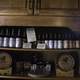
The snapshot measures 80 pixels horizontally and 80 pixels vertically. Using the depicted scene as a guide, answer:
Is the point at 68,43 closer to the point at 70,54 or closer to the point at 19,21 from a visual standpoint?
the point at 70,54

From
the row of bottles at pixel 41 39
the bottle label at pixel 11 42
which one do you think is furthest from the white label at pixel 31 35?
the bottle label at pixel 11 42

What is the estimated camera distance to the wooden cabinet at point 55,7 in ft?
6.29

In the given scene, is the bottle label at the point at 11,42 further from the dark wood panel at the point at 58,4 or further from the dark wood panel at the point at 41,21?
the dark wood panel at the point at 58,4

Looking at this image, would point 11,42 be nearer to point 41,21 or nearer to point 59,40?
point 41,21

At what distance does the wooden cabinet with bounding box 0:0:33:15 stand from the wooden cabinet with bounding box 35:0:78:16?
85 millimetres

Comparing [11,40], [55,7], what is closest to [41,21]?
[55,7]

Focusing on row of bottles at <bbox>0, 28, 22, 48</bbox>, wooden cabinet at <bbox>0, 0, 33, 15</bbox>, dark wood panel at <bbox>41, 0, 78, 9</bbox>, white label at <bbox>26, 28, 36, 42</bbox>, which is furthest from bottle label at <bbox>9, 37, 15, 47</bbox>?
dark wood panel at <bbox>41, 0, 78, 9</bbox>

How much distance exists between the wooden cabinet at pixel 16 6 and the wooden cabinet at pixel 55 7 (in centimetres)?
8

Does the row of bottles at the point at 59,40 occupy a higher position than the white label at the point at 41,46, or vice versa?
the row of bottles at the point at 59,40

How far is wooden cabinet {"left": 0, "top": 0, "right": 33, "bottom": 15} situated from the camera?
193 centimetres

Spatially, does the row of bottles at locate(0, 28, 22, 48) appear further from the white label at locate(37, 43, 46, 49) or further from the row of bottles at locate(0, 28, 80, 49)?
the white label at locate(37, 43, 46, 49)

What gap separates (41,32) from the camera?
2205 mm

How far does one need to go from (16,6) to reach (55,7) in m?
0.38

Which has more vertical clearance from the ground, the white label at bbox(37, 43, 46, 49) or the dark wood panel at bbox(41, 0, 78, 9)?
the dark wood panel at bbox(41, 0, 78, 9)
